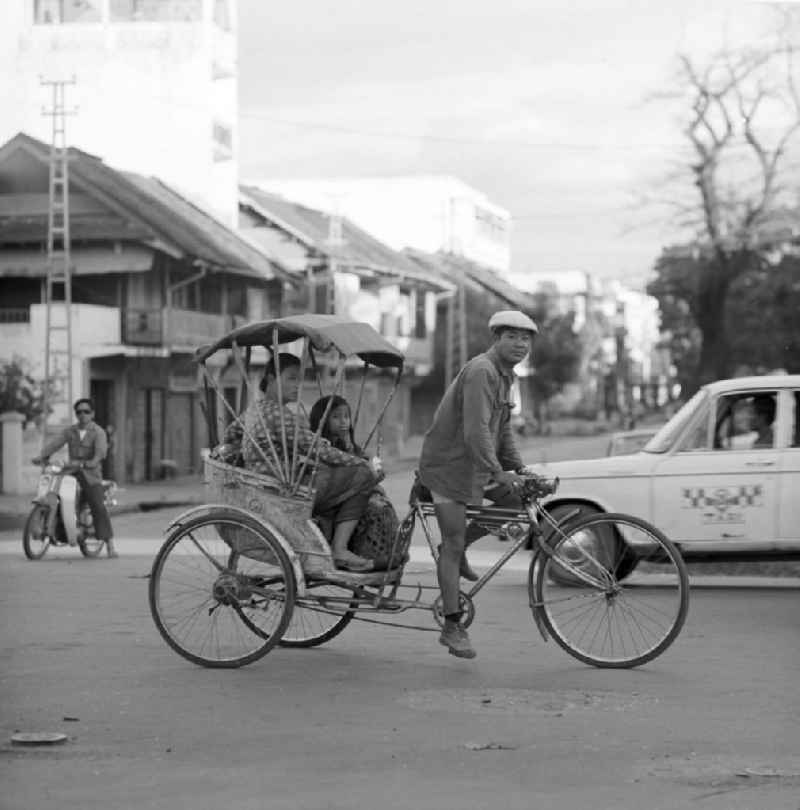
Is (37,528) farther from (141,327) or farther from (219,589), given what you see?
(141,327)

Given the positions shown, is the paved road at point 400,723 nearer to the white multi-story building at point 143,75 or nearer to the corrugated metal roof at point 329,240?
the white multi-story building at point 143,75

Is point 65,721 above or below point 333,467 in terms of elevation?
below

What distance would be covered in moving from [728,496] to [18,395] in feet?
87.1

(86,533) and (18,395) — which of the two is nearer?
(86,533)

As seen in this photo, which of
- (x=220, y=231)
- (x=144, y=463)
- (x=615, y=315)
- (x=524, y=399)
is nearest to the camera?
(x=144, y=463)

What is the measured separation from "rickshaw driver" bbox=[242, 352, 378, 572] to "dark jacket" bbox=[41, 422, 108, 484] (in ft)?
31.3

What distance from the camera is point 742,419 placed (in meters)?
14.7

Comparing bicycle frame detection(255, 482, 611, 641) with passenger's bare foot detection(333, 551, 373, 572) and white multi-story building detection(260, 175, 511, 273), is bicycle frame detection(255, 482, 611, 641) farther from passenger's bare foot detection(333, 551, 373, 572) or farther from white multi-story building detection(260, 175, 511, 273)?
white multi-story building detection(260, 175, 511, 273)

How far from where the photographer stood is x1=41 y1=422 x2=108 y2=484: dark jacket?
19.3m

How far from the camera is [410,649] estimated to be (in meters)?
10.4

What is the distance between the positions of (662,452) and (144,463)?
3321 cm

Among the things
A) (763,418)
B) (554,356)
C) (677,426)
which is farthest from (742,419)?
(554,356)

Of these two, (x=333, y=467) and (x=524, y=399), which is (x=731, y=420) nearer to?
(x=333, y=467)

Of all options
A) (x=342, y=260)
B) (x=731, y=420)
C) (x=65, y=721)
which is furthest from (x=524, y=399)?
(x=65, y=721)
